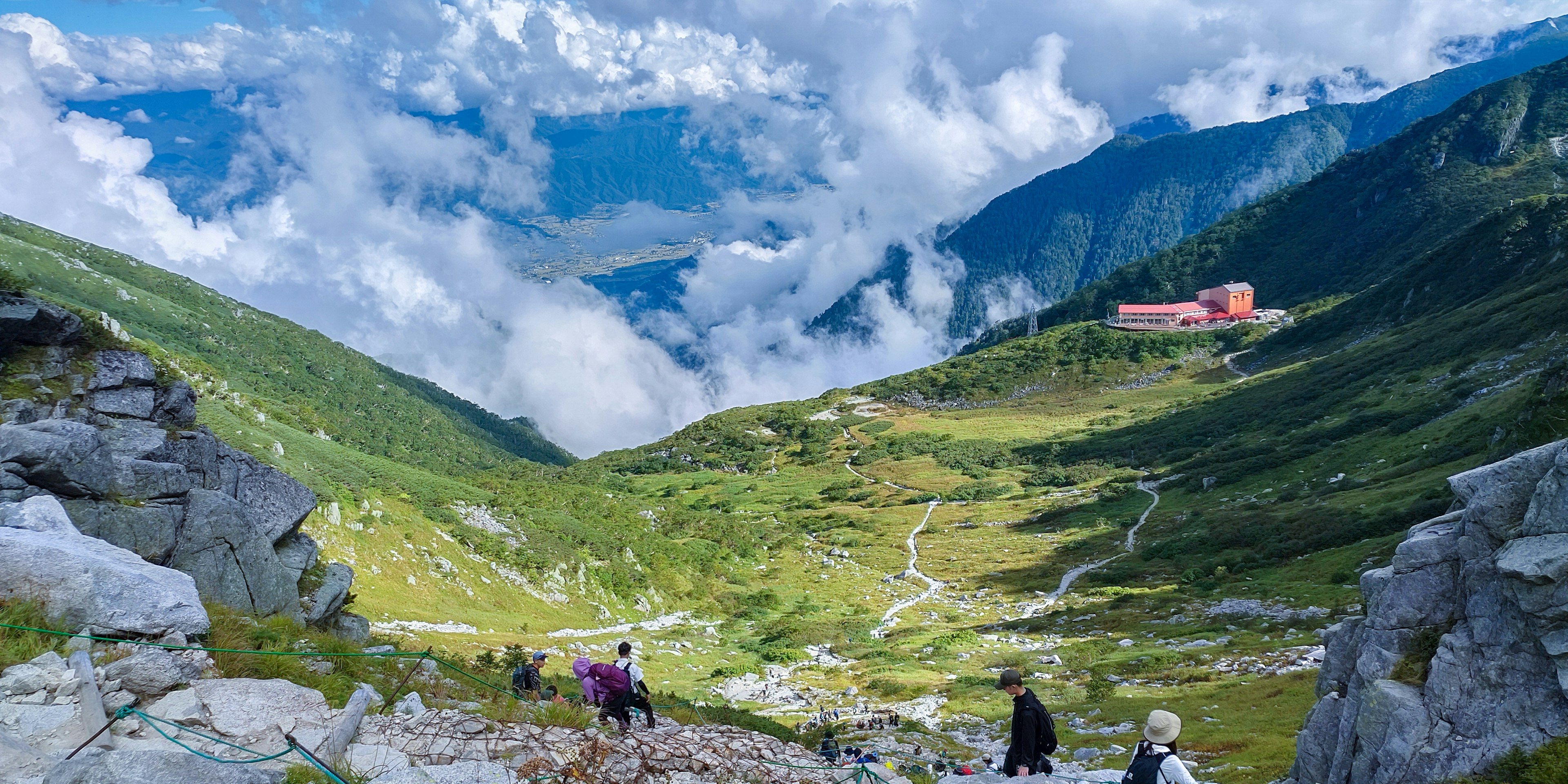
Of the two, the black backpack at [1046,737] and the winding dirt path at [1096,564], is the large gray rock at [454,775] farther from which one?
the winding dirt path at [1096,564]

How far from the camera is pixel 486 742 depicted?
12891 millimetres

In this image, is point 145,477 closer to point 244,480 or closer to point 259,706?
point 244,480

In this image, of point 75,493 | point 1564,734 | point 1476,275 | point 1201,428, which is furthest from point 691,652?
point 1476,275

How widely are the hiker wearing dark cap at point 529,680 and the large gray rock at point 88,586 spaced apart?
658 cm

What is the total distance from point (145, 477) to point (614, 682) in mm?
11700

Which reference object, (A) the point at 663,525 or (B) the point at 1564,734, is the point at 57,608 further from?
(A) the point at 663,525

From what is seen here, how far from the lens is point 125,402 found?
20.8 meters

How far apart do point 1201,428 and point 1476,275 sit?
6957 cm

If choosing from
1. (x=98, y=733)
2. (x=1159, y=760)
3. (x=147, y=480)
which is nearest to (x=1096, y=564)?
(x=1159, y=760)

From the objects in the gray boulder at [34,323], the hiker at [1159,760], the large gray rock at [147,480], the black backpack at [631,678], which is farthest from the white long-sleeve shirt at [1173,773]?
the gray boulder at [34,323]

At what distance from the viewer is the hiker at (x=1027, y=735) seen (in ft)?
42.7

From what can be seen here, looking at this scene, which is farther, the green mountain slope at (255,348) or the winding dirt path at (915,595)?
the green mountain slope at (255,348)

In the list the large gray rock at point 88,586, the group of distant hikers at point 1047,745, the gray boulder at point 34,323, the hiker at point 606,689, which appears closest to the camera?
the group of distant hikers at point 1047,745

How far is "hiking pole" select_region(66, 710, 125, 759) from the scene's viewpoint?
9.89 meters
